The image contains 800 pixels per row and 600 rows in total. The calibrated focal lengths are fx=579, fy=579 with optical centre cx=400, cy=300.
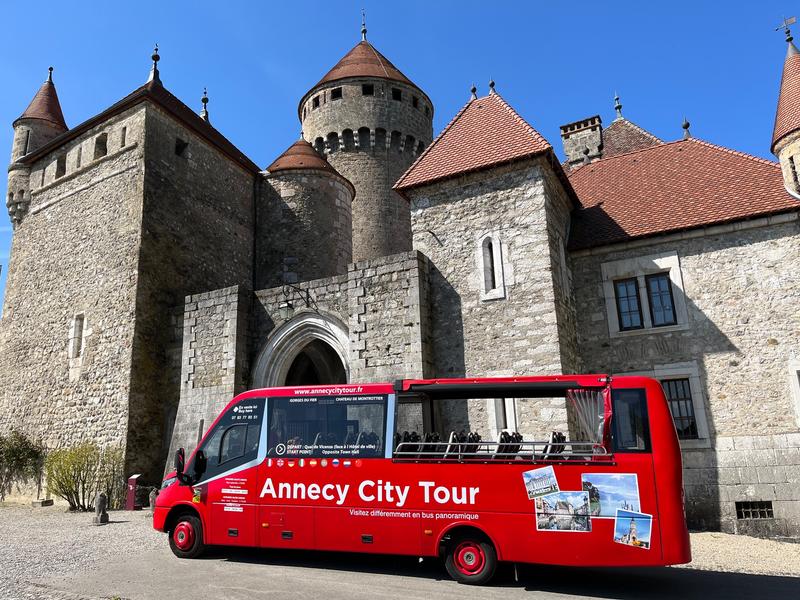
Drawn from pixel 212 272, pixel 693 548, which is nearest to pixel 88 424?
pixel 212 272

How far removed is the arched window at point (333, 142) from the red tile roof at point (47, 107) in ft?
32.4

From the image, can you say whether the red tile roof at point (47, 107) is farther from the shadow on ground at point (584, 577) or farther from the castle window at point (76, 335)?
the shadow on ground at point (584, 577)

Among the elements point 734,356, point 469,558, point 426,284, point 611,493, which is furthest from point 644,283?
point 469,558

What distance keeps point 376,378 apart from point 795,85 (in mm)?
11063

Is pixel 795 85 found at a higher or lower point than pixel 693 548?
higher

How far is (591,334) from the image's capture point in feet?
43.2

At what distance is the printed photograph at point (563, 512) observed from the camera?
5930 millimetres

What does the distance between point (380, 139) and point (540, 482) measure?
20.7 metres

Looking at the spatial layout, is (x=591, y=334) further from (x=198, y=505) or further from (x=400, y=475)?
(x=198, y=505)

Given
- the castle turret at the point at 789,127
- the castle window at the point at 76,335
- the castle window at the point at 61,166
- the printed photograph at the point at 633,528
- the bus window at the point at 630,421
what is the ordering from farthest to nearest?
1. the castle window at the point at 61,166
2. the castle window at the point at 76,335
3. the castle turret at the point at 789,127
4. the bus window at the point at 630,421
5. the printed photograph at the point at 633,528

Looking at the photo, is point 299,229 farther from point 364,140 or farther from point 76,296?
point 364,140

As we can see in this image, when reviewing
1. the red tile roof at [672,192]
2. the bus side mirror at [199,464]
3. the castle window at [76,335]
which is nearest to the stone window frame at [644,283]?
the red tile roof at [672,192]

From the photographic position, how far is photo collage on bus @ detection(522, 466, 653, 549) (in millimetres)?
5762

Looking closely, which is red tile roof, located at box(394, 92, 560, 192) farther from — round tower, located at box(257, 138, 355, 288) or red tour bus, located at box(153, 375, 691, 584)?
red tour bus, located at box(153, 375, 691, 584)
